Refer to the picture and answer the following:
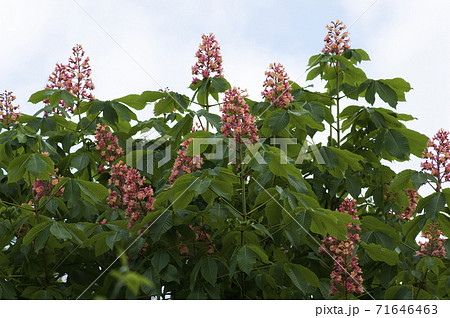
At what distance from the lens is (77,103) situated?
17.6ft

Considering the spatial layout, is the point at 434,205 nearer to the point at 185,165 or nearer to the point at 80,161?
the point at 185,165

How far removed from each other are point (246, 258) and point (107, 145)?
1868 millimetres

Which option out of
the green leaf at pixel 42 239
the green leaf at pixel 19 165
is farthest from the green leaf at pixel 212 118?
the green leaf at pixel 42 239

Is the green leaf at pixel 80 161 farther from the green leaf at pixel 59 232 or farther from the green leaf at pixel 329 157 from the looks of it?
the green leaf at pixel 329 157

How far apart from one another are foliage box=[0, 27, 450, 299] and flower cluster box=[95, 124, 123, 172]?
2 centimetres

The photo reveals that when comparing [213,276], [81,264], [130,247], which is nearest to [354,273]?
[213,276]

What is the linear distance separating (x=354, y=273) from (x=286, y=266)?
460 mm

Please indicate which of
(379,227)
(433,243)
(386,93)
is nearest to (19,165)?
(379,227)

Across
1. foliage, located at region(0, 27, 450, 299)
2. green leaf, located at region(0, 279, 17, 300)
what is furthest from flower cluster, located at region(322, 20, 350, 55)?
green leaf, located at region(0, 279, 17, 300)

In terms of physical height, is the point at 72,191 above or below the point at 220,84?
below

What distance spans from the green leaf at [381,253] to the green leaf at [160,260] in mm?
1463

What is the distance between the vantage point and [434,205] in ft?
12.3

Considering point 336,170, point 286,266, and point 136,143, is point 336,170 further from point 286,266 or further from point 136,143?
point 136,143

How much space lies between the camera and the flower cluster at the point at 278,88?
4289 mm
